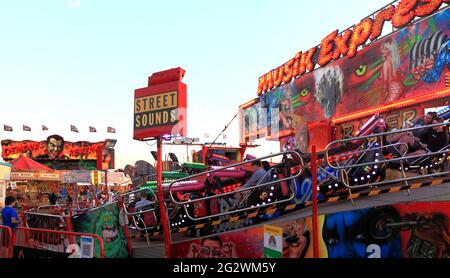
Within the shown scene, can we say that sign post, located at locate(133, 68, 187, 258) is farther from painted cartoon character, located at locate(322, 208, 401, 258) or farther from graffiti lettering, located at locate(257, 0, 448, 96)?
graffiti lettering, located at locate(257, 0, 448, 96)

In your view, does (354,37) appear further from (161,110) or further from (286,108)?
(161,110)

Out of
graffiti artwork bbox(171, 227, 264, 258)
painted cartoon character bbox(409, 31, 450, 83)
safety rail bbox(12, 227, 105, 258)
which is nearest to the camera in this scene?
graffiti artwork bbox(171, 227, 264, 258)

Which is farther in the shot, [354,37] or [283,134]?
[283,134]

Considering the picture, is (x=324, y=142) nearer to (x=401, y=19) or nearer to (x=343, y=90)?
(x=343, y=90)

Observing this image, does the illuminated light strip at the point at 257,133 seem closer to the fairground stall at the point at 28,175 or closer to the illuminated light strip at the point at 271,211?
the fairground stall at the point at 28,175

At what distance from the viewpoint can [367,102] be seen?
61.9 feet

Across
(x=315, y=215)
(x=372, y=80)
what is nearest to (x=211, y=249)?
(x=315, y=215)

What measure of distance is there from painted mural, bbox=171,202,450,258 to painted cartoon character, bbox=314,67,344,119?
16.0m

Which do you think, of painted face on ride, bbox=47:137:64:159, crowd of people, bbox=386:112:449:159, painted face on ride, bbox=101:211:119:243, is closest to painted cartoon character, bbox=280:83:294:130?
crowd of people, bbox=386:112:449:159

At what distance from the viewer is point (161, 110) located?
274 inches

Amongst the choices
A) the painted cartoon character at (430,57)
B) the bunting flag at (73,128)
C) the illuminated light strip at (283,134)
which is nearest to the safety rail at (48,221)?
the painted cartoon character at (430,57)

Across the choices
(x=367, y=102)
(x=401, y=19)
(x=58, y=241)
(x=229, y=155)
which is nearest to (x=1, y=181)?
(x=229, y=155)

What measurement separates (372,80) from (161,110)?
45.6 ft

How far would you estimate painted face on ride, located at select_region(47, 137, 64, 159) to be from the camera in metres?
64.8
